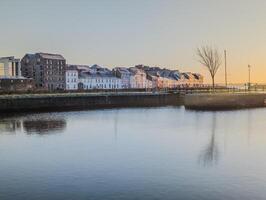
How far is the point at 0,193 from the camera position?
53.4 ft

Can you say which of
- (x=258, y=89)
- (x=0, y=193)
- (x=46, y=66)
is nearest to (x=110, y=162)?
(x=0, y=193)

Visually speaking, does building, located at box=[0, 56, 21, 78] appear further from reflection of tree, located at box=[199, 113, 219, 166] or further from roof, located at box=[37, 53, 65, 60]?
reflection of tree, located at box=[199, 113, 219, 166]

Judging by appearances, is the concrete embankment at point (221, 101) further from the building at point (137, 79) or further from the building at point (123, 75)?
the building at point (137, 79)

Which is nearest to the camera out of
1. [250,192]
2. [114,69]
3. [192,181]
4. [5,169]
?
[250,192]

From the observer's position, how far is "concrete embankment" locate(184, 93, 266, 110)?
62312 millimetres

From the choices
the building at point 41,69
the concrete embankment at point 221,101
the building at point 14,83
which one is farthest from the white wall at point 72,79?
the concrete embankment at point 221,101

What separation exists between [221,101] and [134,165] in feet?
143

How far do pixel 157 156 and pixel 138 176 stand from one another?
4952 mm

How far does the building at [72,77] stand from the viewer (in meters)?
154

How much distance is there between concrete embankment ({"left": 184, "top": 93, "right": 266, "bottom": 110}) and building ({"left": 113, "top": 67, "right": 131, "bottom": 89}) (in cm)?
11010

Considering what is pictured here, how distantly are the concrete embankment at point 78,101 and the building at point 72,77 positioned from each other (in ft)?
228

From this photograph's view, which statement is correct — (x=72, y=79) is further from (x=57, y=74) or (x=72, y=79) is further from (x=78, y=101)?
(x=78, y=101)

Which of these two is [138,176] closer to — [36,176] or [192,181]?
[192,181]

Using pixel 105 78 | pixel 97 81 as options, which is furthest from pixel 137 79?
pixel 97 81
